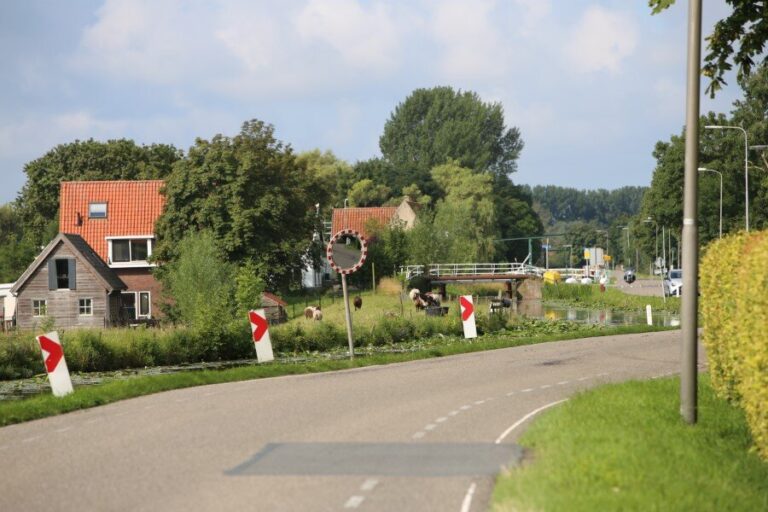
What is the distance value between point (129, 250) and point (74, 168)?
22.3m

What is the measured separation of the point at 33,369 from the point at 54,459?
23.6 meters

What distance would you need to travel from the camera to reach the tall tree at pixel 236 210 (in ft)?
234

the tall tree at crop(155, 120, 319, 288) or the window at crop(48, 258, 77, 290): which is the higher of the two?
the tall tree at crop(155, 120, 319, 288)

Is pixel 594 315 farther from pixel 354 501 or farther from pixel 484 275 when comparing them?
pixel 354 501

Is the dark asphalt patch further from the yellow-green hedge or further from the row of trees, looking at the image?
the row of trees

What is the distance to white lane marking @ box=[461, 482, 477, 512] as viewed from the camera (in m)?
10.1

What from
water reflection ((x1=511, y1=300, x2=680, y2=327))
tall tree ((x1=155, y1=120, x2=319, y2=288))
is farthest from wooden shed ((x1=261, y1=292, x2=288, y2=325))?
water reflection ((x1=511, y1=300, x2=680, y2=327))

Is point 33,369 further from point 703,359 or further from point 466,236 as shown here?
point 466,236

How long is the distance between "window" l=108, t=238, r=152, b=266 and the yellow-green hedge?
59935 mm

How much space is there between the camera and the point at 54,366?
22031 millimetres

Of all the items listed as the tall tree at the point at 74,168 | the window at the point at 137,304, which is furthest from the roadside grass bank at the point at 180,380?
the tall tree at the point at 74,168

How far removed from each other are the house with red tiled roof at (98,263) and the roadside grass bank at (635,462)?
174ft

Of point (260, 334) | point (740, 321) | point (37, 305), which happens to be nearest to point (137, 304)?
point (37, 305)

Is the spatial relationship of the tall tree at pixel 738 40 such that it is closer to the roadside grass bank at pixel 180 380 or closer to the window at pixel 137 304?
the roadside grass bank at pixel 180 380
